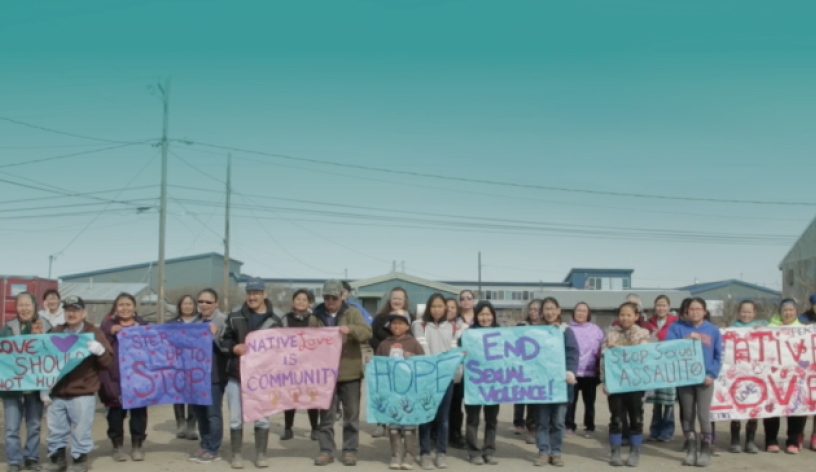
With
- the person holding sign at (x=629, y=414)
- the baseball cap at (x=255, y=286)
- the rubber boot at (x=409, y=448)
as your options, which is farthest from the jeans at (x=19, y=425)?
the person holding sign at (x=629, y=414)

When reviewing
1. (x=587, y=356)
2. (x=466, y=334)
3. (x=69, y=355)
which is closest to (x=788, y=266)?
(x=587, y=356)

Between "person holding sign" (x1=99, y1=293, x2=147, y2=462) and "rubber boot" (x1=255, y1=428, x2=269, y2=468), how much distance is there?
1.41 metres

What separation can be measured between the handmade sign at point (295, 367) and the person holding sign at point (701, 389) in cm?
407

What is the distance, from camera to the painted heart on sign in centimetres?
857

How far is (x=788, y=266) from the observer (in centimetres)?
3909

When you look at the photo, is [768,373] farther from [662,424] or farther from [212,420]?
[212,420]

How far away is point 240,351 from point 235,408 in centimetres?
67

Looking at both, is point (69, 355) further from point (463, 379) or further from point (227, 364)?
point (463, 379)

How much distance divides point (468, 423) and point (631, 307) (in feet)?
7.74

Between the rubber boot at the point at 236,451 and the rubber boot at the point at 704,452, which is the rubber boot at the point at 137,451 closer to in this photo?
the rubber boot at the point at 236,451

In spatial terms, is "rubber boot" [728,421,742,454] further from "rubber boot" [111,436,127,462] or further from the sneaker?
"rubber boot" [111,436,127,462]

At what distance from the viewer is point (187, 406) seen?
34.6 feet

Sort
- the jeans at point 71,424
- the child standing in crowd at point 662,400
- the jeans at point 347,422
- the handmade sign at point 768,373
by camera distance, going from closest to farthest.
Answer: the jeans at point 71,424 < the jeans at point 347,422 < the handmade sign at point 768,373 < the child standing in crowd at point 662,400

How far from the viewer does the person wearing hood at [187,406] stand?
9695mm
